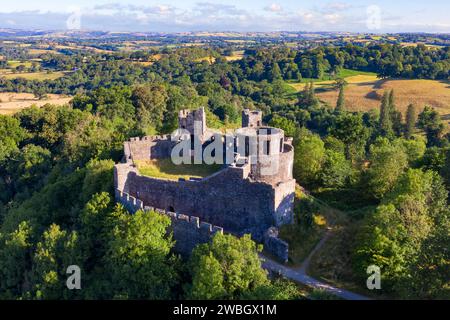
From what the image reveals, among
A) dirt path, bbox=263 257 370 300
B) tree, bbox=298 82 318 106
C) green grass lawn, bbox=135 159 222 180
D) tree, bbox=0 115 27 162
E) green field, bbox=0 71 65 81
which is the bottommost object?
dirt path, bbox=263 257 370 300

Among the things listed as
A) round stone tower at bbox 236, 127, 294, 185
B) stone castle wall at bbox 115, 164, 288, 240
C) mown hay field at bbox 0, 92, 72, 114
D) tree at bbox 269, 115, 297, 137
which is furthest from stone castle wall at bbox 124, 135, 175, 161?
mown hay field at bbox 0, 92, 72, 114

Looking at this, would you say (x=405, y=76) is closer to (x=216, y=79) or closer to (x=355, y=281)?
(x=216, y=79)

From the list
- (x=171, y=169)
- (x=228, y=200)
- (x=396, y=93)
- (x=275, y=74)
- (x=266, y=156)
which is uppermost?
(x=275, y=74)

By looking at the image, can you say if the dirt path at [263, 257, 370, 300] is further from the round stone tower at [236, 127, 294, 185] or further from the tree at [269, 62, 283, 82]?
the tree at [269, 62, 283, 82]

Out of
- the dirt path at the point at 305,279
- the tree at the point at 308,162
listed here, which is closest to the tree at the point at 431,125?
the tree at the point at 308,162

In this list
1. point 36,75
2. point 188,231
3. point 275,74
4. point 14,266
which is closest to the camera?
point 188,231

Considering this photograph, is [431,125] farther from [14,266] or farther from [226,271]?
[14,266]

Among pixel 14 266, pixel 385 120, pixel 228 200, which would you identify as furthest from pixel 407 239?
pixel 385 120
